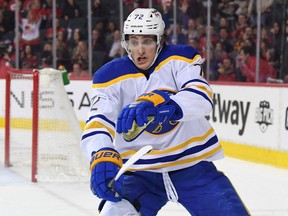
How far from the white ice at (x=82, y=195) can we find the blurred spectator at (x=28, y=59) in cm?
375

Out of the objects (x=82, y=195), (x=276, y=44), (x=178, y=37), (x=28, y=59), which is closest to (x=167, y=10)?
(x=178, y=37)

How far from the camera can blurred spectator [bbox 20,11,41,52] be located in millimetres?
10633

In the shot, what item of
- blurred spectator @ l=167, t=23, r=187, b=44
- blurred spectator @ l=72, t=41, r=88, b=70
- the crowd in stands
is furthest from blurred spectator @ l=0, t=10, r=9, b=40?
blurred spectator @ l=167, t=23, r=187, b=44

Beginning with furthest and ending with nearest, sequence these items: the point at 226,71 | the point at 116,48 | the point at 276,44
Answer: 1. the point at 116,48
2. the point at 226,71
3. the point at 276,44

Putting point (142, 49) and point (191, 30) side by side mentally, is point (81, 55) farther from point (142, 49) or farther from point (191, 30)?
point (142, 49)

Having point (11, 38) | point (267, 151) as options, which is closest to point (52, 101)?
point (267, 151)

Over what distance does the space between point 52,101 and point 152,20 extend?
142 inches

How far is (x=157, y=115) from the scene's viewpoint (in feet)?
8.31

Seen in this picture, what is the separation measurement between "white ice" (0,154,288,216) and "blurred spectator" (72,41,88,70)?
358cm

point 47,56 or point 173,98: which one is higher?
point 173,98

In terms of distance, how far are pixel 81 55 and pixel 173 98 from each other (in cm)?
773

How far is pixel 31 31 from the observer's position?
1073 cm

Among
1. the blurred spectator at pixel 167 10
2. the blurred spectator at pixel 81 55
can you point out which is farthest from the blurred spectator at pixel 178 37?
the blurred spectator at pixel 81 55

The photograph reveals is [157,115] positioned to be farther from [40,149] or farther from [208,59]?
[208,59]
